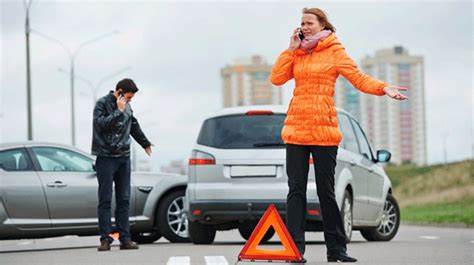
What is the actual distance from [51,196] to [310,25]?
238 inches

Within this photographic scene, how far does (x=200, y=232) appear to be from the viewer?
15.0 metres

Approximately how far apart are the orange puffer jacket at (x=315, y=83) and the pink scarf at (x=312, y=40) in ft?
0.18

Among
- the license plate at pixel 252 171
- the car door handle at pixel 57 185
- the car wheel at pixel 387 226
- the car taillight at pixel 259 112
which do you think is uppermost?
the car taillight at pixel 259 112

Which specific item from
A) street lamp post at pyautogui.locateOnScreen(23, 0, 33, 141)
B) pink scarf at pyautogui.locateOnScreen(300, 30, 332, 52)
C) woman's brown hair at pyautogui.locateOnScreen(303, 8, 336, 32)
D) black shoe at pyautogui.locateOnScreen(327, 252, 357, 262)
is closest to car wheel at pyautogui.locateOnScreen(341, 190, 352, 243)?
black shoe at pyautogui.locateOnScreen(327, 252, 357, 262)

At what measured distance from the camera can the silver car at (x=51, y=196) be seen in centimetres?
1487

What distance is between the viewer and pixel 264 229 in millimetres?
9617

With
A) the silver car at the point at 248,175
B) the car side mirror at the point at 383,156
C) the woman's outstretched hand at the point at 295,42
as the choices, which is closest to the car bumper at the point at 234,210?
the silver car at the point at 248,175

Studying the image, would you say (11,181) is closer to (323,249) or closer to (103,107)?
(103,107)

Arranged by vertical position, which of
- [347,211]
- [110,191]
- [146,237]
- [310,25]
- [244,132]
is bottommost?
[146,237]

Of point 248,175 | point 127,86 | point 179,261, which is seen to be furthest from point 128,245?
point 179,261

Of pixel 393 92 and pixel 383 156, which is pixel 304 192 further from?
pixel 383 156

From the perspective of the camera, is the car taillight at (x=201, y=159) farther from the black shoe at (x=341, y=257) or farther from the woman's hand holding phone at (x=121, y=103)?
the black shoe at (x=341, y=257)

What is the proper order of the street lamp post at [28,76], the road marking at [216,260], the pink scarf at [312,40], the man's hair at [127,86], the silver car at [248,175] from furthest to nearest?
1. the street lamp post at [28,76]
2. the silver car at [248,175]
3. the man's hair at [127,86]
4. the road marking at [216,260]
5. the pink scarf at [312,40]

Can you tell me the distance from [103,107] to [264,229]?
4727 millimetres
